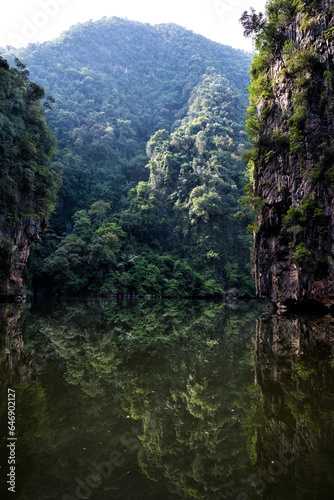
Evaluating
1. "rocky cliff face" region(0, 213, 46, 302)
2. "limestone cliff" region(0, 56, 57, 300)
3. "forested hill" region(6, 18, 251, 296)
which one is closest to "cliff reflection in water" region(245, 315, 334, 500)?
"rocky cliff face" region(0, 213, 46, 302)

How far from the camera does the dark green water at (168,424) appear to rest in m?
2.39

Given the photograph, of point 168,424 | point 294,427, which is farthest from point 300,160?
point 168,424

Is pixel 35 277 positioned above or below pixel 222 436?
below

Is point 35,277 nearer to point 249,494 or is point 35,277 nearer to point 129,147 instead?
point 249,494

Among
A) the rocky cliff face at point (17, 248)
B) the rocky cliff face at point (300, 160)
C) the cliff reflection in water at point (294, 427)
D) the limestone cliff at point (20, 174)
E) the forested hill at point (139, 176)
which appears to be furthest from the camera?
the forested hill at point (139, 176)

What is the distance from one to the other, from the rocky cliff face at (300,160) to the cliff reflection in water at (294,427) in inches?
356

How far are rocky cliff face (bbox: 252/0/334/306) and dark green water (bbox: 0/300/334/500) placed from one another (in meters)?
8.87

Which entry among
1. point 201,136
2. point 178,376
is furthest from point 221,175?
point 178,376

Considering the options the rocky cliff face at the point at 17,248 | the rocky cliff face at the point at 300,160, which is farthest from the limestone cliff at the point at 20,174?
the rocky cliff face at the point at 300,160

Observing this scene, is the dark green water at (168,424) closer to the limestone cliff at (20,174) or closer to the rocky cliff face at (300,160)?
the rocky cliff face at (300,160)

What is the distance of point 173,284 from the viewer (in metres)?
36.6

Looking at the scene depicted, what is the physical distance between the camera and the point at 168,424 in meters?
3.50

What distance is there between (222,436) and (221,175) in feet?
152

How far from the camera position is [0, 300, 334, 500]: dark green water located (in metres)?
2.39
